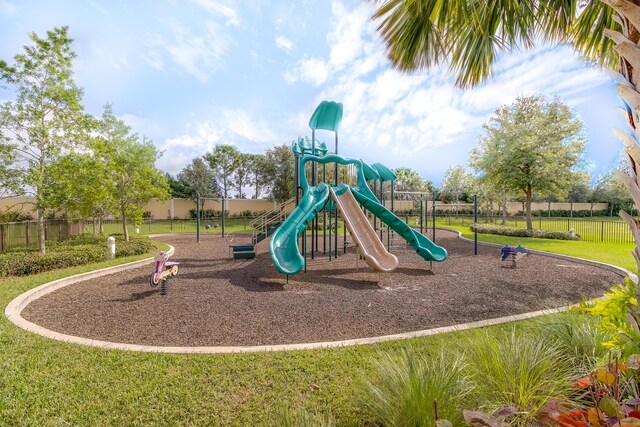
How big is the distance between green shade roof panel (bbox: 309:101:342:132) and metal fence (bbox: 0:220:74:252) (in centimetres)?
1198

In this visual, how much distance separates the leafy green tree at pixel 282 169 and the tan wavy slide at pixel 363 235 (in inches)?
1007

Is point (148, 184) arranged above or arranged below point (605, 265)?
above

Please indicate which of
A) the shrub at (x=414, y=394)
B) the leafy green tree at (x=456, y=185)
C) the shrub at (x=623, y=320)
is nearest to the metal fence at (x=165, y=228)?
the shrub at (x=414, y=394)

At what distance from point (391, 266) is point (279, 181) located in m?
29.5

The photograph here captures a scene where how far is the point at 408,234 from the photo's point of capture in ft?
34.3

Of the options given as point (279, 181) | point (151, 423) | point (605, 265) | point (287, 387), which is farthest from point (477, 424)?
point (279, 181)

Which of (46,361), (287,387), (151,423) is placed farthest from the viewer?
(46,361)

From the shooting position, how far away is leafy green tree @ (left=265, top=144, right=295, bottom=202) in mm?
36562

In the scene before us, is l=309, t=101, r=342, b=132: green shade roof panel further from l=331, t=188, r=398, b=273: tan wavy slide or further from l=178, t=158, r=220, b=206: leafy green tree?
l=178, t=158, r=220, b=206: leafy green tree

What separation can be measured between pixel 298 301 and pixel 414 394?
4.62 m

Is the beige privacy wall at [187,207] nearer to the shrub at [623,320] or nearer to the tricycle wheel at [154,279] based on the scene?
the tricycle wheel at [154,279]

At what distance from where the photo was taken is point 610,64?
16.8ft

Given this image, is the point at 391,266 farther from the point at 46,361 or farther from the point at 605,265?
the point at 46,361

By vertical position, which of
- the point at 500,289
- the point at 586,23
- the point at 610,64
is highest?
the point at 586,23
